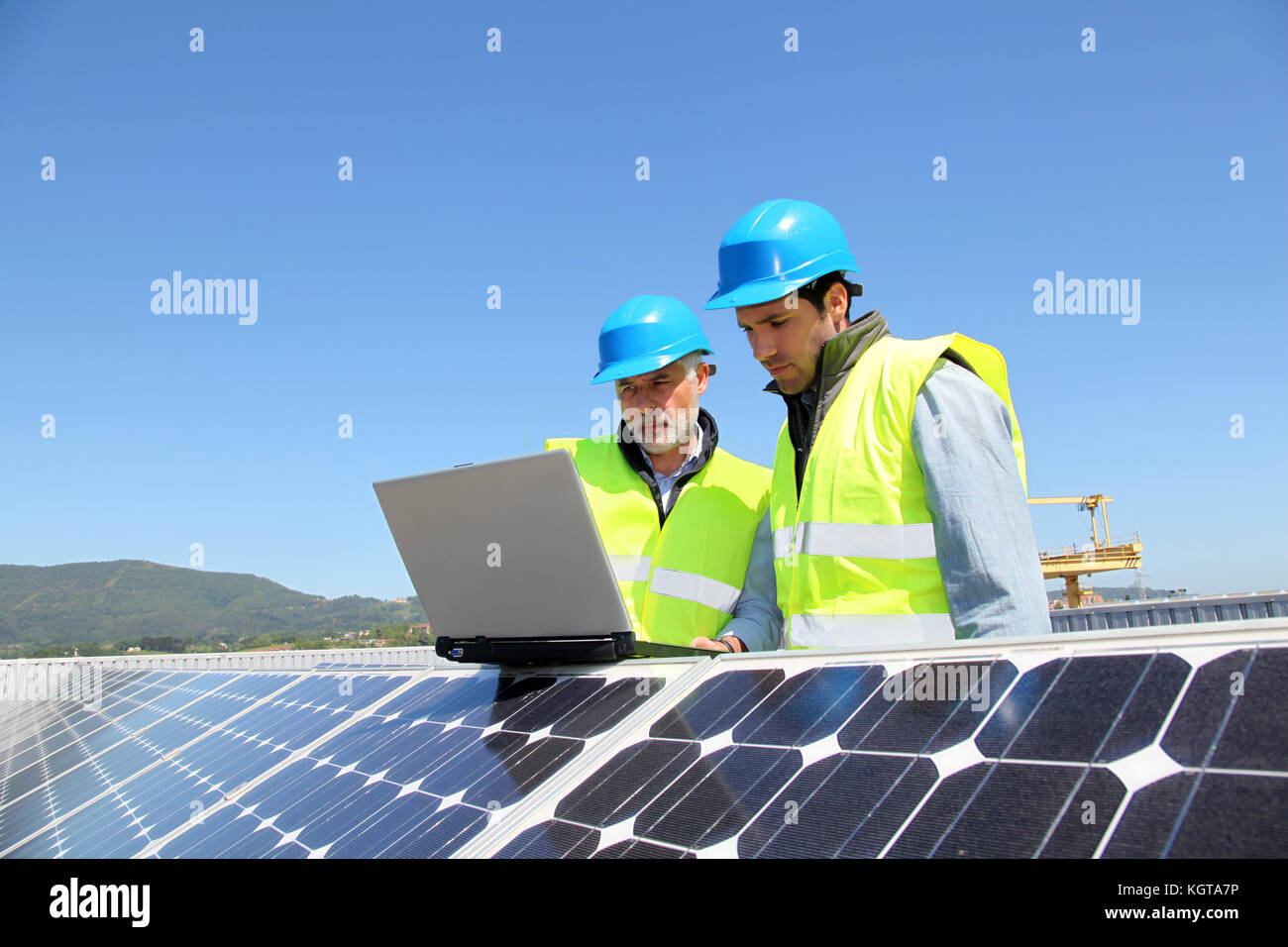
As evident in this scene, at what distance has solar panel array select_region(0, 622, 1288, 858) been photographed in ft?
3.92

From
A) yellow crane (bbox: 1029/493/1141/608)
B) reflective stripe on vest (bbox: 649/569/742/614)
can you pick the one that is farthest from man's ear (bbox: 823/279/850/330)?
yellow crane (bbox: 1029/493/1141/608)

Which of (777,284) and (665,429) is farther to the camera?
(665,429)

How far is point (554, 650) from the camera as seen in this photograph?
117 inches

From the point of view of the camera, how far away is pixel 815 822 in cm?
146

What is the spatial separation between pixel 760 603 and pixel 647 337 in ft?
6.13

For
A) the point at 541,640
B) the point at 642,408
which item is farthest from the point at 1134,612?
the point at 541,640

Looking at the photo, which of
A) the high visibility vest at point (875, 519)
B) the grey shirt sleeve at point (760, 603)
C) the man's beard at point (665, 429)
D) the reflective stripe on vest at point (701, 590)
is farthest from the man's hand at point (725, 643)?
the man's beard at point (665, 429)

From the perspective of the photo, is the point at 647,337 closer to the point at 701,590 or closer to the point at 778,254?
the point at 778,254

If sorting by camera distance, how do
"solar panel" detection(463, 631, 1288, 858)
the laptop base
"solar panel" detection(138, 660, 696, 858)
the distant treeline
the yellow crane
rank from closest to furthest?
"solar panel" detection(463, 631, 1288, 858), "solar panel" detection(138, 660, 696, 858), the laptop base, the yellow crane, the distant treeline

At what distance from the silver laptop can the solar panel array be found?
0.49ft

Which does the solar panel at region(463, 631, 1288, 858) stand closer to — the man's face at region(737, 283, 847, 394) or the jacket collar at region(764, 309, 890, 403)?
the jacket collar at region(764, 309, 890, 403)

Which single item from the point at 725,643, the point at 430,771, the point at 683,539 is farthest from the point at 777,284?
the point at 430,771

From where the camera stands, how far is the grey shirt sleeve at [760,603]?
4.34 m

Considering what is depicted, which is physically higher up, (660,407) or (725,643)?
(660,407)
